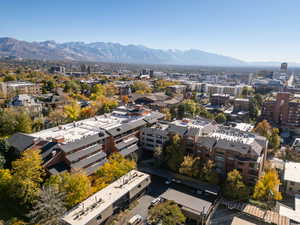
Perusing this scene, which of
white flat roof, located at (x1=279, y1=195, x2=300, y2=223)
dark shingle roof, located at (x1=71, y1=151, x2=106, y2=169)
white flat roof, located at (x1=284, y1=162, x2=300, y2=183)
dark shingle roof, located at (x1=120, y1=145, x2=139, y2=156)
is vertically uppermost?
dark shingle roof, located at (x1=71, y1=151, x2=106, y2=169)

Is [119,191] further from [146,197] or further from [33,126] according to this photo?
[33,126]

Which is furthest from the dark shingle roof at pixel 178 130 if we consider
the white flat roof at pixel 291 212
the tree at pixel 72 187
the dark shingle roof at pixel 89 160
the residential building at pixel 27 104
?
the residential building at pixel 27 104

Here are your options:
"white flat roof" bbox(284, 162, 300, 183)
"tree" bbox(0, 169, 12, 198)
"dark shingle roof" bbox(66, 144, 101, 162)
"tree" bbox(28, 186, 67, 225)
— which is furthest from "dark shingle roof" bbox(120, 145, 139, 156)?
"white flat roof" bbox(284, 162, 300, 183)

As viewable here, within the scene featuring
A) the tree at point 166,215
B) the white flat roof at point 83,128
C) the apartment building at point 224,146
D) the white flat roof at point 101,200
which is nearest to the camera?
the tree at point 166,215

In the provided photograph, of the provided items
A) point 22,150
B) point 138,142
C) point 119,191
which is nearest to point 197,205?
point 119,191

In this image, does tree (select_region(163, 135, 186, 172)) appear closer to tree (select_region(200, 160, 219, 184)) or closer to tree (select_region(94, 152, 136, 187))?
tree (select_region(200, 160, 219, 184))

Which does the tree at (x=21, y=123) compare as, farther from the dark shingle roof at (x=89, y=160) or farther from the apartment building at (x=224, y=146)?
the apartment building at (x=224, y=146)

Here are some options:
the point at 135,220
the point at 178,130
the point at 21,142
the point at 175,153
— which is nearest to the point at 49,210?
the point at 135,220
